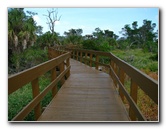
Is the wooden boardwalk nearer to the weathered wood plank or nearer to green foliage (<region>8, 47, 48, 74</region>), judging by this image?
the weathered wood plank

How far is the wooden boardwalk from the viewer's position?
8.13ft

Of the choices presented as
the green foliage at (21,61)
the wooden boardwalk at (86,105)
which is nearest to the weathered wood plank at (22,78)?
the wooden boardwalk at (86,105)

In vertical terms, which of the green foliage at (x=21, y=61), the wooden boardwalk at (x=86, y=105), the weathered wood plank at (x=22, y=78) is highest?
the green foliage at (x=21, y=61)

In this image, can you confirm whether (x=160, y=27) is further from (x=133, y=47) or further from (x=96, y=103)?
(x=133, y=47)

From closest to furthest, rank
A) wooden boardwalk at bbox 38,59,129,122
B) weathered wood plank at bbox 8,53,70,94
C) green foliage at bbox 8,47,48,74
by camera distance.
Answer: weathered wood plank at bbox 8,53,70,94 → wooden boardwalk at bbox 38,59,129,122 → green foliage at bbox 8,47,48,74

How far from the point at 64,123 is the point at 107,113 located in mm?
635

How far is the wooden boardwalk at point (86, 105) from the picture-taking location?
248cm

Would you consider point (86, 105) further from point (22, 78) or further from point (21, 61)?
point (21, 61)

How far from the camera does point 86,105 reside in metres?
2.94

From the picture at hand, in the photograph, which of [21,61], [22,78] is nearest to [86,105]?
[22,78]

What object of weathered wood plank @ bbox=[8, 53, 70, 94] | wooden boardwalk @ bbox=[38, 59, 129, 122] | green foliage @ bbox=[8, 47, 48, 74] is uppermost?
green foliage @ bbox=[8, 47, 48, 74]

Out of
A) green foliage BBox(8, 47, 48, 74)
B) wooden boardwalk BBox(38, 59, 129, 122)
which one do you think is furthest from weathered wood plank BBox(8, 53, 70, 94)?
green foliage BBox(8, 47, 48, 74)

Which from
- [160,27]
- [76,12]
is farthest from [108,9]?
[160,27]

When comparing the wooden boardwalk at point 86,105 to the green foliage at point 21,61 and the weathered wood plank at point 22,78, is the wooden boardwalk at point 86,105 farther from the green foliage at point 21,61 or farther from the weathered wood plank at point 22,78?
the green foliage at point 21,61
